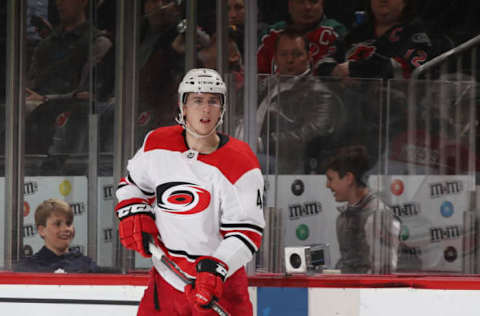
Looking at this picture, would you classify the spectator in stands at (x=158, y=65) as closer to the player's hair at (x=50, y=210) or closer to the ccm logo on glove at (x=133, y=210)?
the player's hair at (x=50, y=210)

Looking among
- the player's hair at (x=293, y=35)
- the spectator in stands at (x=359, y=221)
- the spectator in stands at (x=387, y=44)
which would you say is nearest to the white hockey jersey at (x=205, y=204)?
the spectator in stands at (x=359, y=221)

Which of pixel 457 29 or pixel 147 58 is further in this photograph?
pixel 457 29

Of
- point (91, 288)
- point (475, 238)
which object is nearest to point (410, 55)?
point (475, 238)

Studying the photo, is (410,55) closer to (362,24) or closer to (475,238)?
(362,24)

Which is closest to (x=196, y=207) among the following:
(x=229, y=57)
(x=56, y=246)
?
(x=229, y=57)

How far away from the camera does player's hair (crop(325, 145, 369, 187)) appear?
3006 millimetres

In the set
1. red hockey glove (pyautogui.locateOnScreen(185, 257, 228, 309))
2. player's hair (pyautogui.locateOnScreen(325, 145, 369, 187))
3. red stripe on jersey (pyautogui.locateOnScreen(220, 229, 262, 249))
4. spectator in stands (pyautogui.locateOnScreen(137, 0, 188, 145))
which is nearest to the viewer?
red hockey glove (pyautogui.locateOnScreen(185, 257, 228, 309))

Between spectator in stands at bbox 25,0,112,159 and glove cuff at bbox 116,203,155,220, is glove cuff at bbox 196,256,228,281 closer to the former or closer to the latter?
glove cuff at bbox 116,203,155,220

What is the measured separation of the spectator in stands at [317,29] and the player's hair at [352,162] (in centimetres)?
51

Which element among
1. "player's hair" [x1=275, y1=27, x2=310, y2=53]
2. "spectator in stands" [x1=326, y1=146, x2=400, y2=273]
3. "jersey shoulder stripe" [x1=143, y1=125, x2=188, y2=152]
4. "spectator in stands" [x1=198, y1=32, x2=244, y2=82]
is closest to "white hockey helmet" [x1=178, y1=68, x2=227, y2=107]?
"jersey shoulder stripe" [x1=143, y1=125, x2=188, y2=152]

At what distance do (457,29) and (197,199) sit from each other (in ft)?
6.77

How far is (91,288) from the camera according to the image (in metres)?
2.67

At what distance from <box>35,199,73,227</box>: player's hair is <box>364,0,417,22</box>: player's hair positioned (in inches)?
74.0

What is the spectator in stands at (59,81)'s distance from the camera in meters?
2.92
